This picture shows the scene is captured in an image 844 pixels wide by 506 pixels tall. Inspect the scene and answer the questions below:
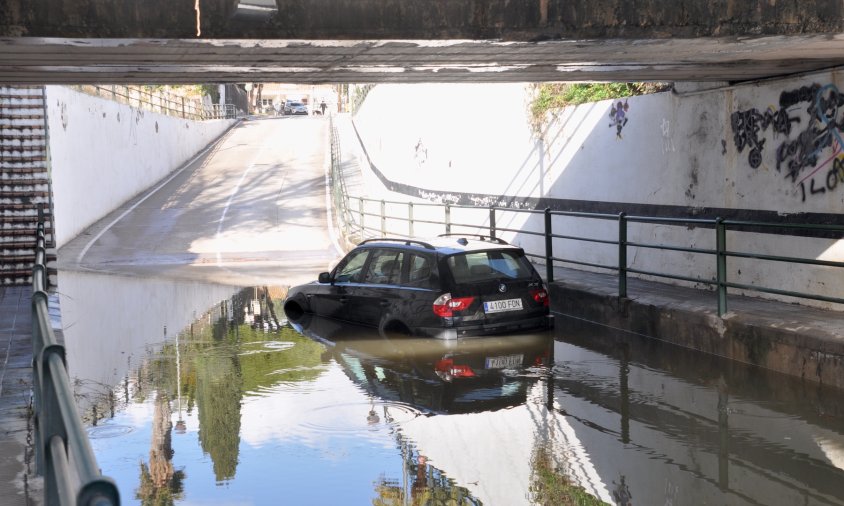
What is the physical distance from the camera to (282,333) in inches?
542

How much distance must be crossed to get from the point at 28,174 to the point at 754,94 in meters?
12.6

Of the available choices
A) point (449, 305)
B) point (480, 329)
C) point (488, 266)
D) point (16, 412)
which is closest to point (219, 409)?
point (16, 412)

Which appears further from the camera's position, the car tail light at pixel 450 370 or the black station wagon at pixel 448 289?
the black station wagon at pixel 448 289

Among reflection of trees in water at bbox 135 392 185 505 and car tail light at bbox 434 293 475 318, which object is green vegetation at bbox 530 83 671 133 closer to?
car tail light at bbox 434 293 475 318

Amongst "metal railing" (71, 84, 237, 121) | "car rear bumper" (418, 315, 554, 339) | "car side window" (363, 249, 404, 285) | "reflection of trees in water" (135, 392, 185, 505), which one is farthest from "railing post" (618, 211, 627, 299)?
"metal railing" (71, 84, 237, 121)

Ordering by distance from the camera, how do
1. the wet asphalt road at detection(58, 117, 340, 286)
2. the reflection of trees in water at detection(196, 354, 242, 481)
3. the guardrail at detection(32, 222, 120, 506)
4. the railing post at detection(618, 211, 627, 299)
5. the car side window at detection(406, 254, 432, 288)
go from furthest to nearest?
the wet asphalt road at detection(58, 117, 340, 286) → the railing post at detection(618, 211, 627, 299) → the car side window at detection(406, 254, 432, 288) → the reflection of trees in water at detection(196, 354, 242, 481) → the guardrail at detection(32, 222, 120, 506)

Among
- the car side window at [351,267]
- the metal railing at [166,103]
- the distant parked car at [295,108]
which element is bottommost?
the car side window at [351,267]

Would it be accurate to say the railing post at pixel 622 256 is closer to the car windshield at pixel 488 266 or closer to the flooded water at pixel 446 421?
the flooded water at pixel 446 421

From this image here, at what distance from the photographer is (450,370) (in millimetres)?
10906

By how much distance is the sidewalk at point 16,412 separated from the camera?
20.6 ft

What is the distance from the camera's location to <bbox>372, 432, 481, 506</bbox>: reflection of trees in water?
21.3 feet

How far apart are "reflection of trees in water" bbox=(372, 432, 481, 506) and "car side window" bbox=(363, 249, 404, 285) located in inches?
227

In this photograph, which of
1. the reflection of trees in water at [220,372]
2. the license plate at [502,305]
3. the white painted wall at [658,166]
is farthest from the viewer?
the white painted wall at [658,166]

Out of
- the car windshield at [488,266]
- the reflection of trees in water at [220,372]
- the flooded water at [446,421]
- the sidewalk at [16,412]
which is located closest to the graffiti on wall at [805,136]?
the flooded water at [446,421]
